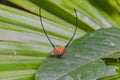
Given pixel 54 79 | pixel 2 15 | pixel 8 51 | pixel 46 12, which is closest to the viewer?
pixel 54 79

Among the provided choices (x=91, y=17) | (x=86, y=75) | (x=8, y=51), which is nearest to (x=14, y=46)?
(x=8, y=51)

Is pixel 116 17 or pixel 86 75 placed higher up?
pixel 116 17

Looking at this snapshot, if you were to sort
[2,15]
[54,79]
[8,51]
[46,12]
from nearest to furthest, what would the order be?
[54,79] → [8,51] → [2,15] → [46,12]

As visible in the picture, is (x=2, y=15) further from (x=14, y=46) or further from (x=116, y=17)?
(x=116, y=17)
